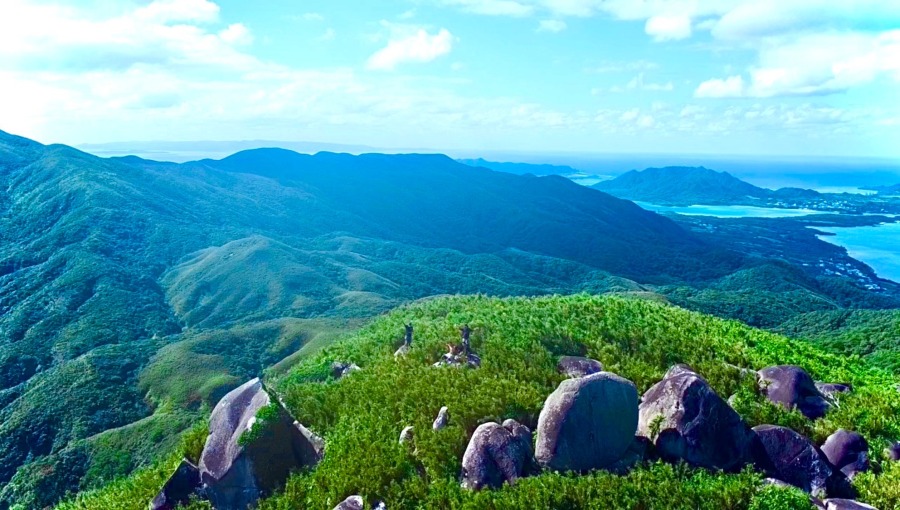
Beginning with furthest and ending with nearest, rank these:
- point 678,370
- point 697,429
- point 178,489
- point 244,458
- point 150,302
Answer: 1. point 150,302
2. point 678,370
3. point 178,489
4. point 244,458
5. point 697,429

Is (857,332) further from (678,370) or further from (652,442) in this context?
(652,442)

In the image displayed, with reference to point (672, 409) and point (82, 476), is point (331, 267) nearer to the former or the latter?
point (82, 476)

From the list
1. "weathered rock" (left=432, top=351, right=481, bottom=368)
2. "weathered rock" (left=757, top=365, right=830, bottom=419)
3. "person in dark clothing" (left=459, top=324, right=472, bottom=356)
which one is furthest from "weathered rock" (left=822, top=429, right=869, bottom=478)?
"person in dark clothing" (left=459, top=324, right=472, bottom=356)

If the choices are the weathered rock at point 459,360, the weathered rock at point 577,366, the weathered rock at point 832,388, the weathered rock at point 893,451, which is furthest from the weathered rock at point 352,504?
the weathered rock at point 832,388

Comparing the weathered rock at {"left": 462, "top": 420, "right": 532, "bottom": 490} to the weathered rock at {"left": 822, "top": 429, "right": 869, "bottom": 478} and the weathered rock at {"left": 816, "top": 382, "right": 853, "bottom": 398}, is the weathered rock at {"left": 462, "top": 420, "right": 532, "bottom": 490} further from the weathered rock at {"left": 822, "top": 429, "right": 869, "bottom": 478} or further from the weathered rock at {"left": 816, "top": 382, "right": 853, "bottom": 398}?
the weathered rock at {"left": 816, "top": 382, "right": 853, "bottom": 398}

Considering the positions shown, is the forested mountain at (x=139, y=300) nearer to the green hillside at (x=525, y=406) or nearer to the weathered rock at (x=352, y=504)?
the green hillside at (x=525, y=406)

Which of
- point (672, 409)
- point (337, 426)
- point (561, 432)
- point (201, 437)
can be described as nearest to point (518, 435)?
point (561, 432)

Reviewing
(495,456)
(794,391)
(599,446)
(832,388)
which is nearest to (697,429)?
(599,446)
